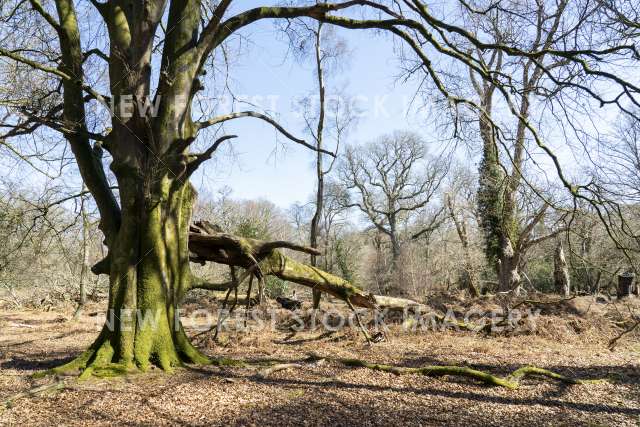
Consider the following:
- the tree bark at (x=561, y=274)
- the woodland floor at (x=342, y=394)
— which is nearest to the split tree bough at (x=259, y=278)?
the woodland floor at (x=342, y=394)

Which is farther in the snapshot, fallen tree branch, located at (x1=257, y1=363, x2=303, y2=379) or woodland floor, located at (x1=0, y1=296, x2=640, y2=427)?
fallen tree branch, located at (x1=257, y1=363, x2=303, y2=379)

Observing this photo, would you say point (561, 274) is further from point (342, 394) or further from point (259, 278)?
point (342, 394)

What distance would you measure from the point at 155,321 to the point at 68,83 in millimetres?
3283

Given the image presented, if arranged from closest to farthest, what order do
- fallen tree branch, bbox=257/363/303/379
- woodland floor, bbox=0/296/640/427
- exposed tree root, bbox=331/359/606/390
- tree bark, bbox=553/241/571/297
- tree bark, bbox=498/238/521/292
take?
woodland floor, bbox=0/296/640/427 → exposed tree root, bbox=331/359/606/390 → fallen tree branch, bbox=257/363/303/379 → tree bark, bbox=498/238/521/292 → tree bark, bbox=553/241/571/297

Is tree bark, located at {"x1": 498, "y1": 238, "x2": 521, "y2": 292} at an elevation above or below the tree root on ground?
above

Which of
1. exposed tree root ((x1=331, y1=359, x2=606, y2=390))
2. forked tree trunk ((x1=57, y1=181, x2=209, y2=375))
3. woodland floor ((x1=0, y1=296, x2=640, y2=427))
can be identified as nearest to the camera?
woodland floor ((x1=0, y1=296, x2=640, y2=427))

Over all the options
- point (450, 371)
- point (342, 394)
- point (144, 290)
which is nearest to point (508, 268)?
point (450, 371)

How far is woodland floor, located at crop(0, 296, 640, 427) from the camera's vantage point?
4113 mm

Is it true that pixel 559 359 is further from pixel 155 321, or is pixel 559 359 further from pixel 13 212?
pixel 13 212

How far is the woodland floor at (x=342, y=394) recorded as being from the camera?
13.5 feet

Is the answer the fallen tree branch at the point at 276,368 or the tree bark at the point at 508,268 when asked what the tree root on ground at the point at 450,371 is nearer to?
the fallen tree branch at the point at 276,368

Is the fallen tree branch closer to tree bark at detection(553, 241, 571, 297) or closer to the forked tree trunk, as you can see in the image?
the forked tree trunk

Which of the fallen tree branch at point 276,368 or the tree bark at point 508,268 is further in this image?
the tree bark at point 508,268

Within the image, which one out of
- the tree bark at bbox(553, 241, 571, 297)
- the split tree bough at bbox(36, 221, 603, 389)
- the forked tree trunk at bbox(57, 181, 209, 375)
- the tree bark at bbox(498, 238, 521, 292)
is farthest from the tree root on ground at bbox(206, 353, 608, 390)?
the tree bark at bbox(553, 241, 571, 297)
